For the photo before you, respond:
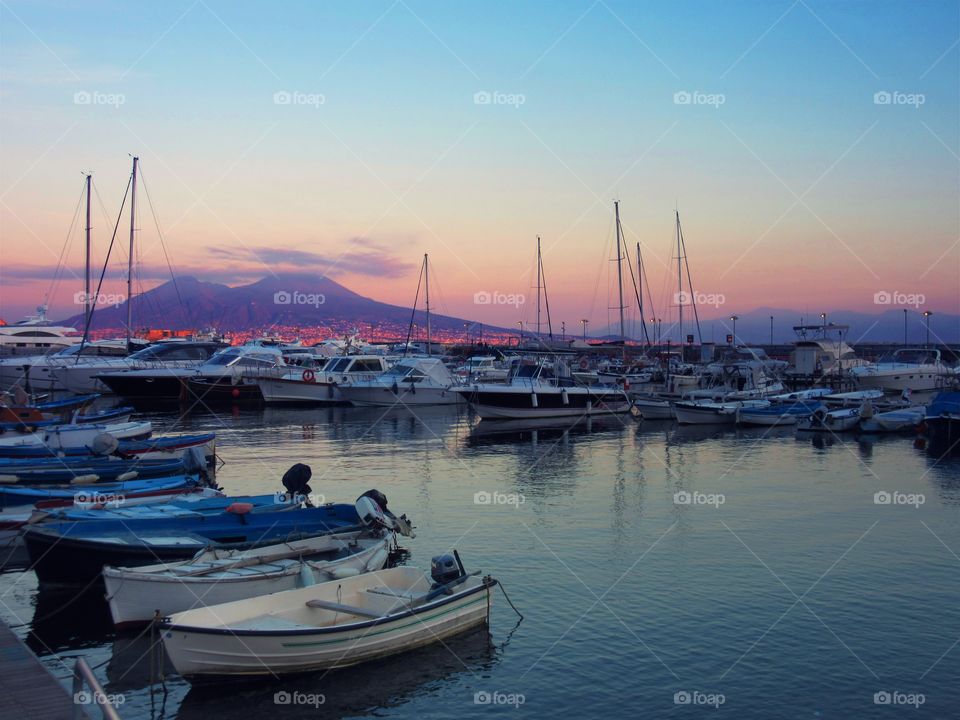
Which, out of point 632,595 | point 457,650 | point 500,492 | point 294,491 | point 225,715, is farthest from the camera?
point 500,492

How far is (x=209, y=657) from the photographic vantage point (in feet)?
38.0

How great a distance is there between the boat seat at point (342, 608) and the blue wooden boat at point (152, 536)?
123 inches

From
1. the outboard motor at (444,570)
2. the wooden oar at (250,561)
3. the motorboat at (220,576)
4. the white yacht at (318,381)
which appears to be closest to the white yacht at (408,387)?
the white yacht at (318,381)

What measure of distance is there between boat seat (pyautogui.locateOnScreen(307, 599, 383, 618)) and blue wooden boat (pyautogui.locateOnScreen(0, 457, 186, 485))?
1102 centimetres

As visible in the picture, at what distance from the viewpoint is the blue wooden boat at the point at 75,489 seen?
752 inches

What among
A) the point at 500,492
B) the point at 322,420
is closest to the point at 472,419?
the point at 322,420

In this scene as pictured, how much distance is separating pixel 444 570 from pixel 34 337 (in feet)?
243

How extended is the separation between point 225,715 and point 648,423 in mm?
37419

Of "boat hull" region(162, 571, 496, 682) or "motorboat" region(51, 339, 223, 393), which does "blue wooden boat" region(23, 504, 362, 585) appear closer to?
"boat hull" region(162, 571, 496, 682)

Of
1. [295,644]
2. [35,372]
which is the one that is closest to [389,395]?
[35,372]

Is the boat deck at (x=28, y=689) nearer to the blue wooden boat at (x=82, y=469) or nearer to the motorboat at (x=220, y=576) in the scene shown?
the motorboat at (x=220, y=576)

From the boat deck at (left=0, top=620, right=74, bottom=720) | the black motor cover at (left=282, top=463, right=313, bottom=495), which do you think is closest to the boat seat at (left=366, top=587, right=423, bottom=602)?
the boat deck at (left=0, top=620, right=74, bottom=720)

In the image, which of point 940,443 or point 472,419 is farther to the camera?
point 472,419

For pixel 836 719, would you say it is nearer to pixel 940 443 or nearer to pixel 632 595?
pixel 632 595
